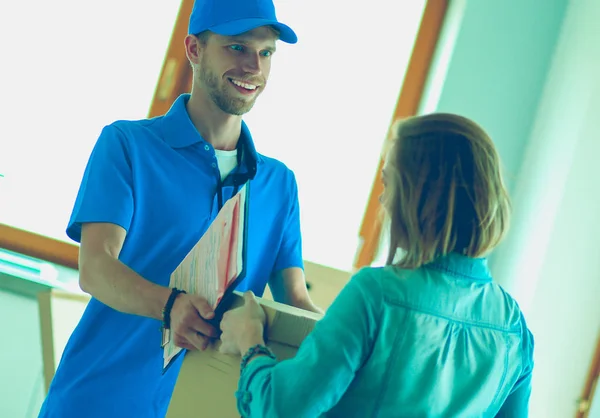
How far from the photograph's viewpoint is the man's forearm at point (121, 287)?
0.96 m

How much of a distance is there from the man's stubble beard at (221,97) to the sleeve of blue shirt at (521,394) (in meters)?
0.69

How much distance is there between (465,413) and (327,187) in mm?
1742

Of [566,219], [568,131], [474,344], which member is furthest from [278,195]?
[568,131]

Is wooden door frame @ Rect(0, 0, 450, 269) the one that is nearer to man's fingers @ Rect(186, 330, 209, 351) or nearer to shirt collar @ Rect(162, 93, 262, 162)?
shirt collar @ Rect(162, 93, 262, 162)

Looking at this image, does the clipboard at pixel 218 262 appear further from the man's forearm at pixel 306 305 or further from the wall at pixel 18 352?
the wall at pixel 18 352

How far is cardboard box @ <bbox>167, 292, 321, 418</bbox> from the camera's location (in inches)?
33.8

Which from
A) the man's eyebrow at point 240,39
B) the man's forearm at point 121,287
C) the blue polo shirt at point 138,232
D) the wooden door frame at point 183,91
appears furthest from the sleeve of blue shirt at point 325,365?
the wooden door frame at point 183,91

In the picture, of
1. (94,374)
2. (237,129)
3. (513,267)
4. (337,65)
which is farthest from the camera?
(337,65)

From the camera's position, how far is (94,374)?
111 centimetres

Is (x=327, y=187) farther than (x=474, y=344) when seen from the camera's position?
Yes

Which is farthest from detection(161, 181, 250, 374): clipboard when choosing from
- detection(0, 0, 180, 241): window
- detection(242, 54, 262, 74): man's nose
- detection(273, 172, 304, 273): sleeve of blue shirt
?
detection(0, 0, 180, 241): window

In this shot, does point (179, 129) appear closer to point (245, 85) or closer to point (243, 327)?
point (245, 85)

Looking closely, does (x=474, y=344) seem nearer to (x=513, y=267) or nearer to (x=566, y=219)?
(x=566, y=219)

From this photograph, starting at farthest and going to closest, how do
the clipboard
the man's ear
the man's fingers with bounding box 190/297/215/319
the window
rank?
the window
the man's ear
the man's fingers with bounding box 190/297/215/319
the clipboard
